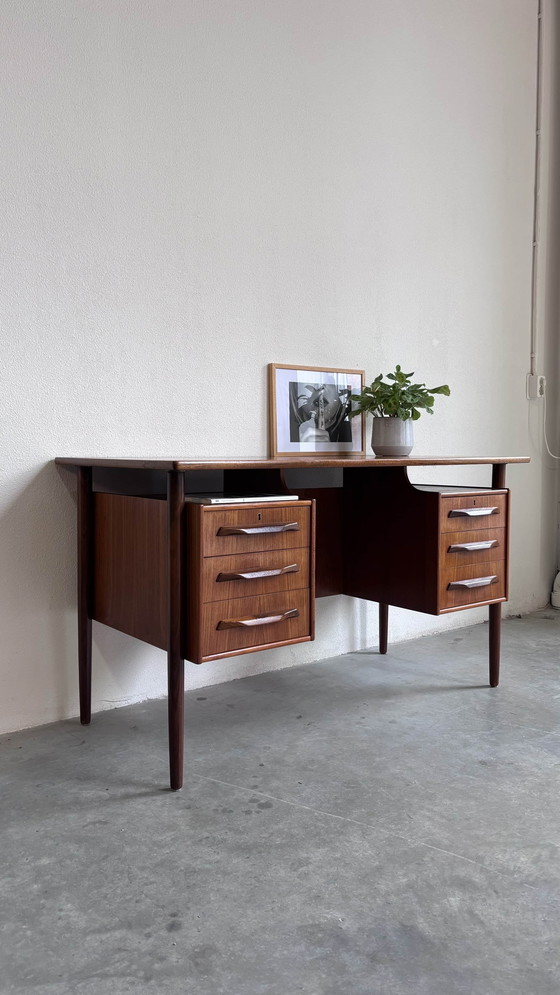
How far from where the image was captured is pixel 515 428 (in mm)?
3570

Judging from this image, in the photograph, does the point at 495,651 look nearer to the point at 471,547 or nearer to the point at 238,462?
the point at 471,547

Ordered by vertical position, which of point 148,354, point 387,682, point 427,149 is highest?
point 427,149

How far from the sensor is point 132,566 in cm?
193

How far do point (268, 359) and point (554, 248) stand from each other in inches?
73.8

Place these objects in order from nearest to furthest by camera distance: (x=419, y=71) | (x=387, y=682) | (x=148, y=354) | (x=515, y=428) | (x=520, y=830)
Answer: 1. (x=520, y=830)
2. (x=148, y=354)
3. (x=387, y=682)
4. (x=419, y=71)
5. (x=515, y=428)

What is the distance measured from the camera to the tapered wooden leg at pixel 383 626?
2.86 metres

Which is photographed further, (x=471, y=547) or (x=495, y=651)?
(x=495, y=651)

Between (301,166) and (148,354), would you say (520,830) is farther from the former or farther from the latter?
(301,166)

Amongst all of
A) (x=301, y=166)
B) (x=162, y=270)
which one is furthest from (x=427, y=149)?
(x=162, y=270)

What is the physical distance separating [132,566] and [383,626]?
4.14ft

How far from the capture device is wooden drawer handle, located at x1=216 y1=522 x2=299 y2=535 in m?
1.75

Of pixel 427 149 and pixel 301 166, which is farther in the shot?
pixel 427 149

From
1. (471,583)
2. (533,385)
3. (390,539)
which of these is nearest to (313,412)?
(390,539)

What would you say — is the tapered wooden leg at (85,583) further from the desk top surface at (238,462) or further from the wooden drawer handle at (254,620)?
the wooden drawer handle at (254,620)
